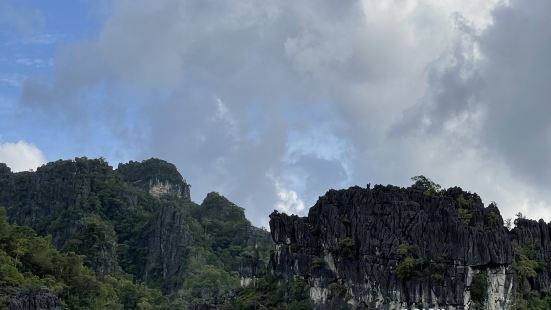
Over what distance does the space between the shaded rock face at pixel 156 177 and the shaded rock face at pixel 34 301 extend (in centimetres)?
7193

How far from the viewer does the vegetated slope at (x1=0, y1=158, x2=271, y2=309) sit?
95812mm

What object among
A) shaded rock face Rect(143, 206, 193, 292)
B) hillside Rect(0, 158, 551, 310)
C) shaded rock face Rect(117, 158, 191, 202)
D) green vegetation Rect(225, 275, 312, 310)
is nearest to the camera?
hillside Rect(0, 158, 551, 310)

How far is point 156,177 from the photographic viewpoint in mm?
126375

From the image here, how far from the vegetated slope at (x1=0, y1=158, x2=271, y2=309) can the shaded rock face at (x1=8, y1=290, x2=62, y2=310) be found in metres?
36.4

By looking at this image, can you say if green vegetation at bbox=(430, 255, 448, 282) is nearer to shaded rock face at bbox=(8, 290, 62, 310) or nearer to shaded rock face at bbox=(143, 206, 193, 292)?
shaded rock face at bbox=(8, 290, 62, 310)

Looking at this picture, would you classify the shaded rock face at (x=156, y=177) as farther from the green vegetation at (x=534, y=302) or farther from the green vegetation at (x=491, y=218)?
the green vegetation at (x=534, y=302)

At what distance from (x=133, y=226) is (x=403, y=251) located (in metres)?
62.9

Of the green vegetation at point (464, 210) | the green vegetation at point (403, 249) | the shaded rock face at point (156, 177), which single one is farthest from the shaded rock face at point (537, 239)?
the shaded rock face at point (156, 177)

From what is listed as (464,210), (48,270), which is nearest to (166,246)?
(48,270)

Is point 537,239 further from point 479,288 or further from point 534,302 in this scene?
point 479,288

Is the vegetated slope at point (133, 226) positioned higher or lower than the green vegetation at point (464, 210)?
higher

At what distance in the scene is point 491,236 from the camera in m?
50.4

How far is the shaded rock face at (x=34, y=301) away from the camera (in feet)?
165

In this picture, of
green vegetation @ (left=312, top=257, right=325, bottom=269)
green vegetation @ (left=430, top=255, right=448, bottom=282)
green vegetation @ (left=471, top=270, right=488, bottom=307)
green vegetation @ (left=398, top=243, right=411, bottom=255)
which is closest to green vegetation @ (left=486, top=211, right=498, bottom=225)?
green vegetation @ (left=471, top=270, right=488, bottom=307)
